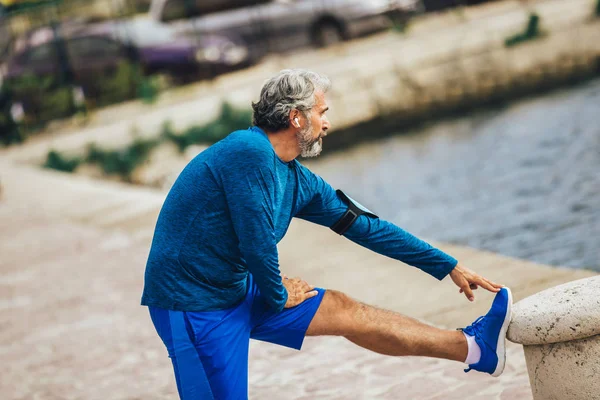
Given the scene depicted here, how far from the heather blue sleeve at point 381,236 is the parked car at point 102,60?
1561 centimetres

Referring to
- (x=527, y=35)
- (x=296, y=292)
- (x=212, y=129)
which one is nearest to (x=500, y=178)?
(x=212, y=129)

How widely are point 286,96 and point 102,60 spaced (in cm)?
1711

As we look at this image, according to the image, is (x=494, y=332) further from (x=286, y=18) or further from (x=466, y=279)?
(x=286, y=18)

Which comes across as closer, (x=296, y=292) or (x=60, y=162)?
(x=296, y=292)

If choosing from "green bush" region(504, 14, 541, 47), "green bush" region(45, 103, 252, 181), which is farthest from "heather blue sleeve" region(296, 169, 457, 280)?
"green bush" region(504, 14, 541, 47)

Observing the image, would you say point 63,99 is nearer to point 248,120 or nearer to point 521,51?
point 248,120

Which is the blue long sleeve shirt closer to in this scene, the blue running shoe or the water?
the blue running shoe

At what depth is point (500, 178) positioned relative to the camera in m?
11.9

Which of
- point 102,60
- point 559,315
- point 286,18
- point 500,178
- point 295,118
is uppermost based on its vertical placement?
point 286,18

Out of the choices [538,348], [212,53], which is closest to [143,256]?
[538,348]

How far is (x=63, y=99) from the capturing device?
18.8m

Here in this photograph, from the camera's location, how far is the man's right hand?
11.4 feet

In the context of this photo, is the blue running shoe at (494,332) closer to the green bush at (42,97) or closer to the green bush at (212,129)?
the green bush at (212,129)

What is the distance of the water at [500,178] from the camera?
8984 millimetres
